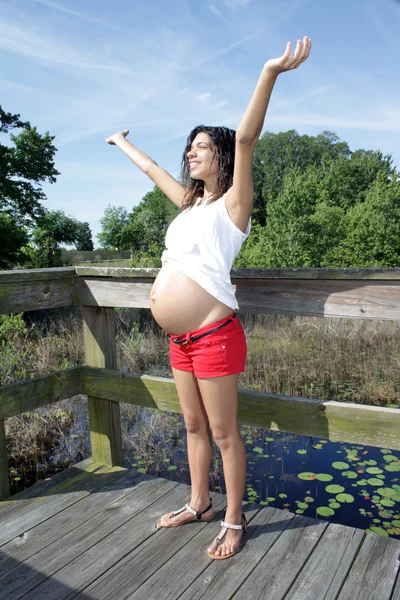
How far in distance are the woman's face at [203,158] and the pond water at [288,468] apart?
2.15 m

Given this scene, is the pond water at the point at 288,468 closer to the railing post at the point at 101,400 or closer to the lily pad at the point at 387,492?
the lily pad at the point at 387,492

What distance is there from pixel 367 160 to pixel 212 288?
37.1m

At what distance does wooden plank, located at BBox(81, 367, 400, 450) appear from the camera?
5.69 ft

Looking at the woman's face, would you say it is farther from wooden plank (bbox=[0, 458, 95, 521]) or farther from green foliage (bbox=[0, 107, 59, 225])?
green foliage (bbox=[0, 107, 59, 225])

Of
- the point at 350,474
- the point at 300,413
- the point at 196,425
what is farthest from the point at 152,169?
the point at 350,474

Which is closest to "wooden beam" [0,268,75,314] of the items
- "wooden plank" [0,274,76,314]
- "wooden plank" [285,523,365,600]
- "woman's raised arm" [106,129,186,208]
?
"wooden plank" [0,274,76,314]

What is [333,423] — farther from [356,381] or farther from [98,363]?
[356,381]

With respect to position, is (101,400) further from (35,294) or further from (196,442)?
(196,442)

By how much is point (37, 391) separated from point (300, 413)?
120 cm

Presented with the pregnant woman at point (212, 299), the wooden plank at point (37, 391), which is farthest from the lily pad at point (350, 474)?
the wooden plank at point (37, 391)

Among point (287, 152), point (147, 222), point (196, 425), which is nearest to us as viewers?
point (196, 425)

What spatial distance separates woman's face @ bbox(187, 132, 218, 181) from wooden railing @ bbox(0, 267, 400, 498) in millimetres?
393

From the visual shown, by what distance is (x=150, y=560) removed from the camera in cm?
169

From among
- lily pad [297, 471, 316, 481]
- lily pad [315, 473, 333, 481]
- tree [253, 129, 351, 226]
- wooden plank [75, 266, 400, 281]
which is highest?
tree [253, 129, 351, 226]
